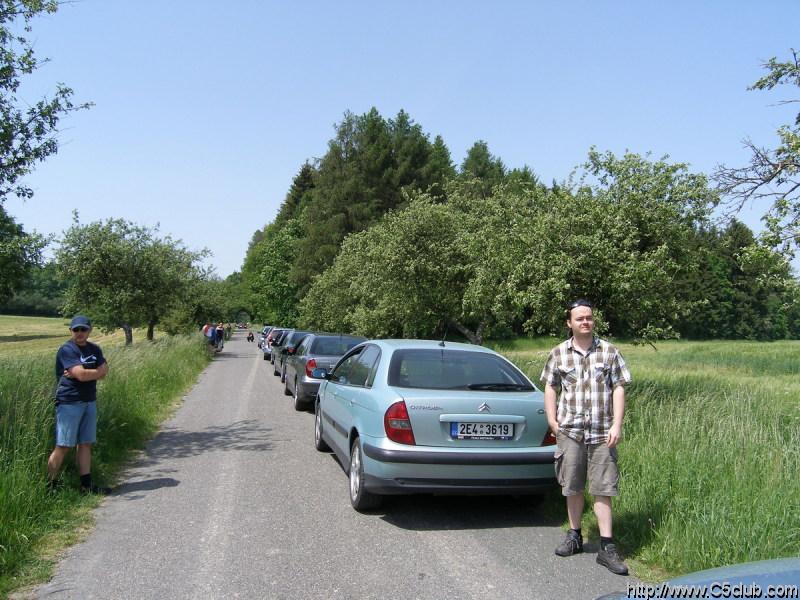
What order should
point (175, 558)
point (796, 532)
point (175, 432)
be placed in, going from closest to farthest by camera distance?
1. point (796, 532)
2. point (175, 558)
3. point (175, 432)

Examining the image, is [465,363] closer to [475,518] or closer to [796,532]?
[475,518]

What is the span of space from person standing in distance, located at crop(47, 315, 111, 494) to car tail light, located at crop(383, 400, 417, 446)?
115 inches

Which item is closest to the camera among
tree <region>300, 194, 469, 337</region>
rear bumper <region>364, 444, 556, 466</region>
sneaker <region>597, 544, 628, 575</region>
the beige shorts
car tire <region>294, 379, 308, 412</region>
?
sneaker <region>597, 544, 628, 575</region>

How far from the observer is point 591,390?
4625mm

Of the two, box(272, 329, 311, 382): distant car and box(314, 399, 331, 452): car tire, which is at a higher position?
box(272, 329, 311, 382): distant car

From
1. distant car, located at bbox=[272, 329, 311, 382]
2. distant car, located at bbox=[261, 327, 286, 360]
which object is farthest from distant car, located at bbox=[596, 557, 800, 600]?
distant car, located at bbox=[261, 327, 286, 360]

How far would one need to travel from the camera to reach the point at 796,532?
4.31m

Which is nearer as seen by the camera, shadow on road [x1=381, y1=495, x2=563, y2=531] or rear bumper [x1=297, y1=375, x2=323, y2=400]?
shadow on road [x1=381, y1=495, x2=563, y2=531]

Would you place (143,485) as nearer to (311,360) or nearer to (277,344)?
(311,360)

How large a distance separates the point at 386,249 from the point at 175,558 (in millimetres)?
15637

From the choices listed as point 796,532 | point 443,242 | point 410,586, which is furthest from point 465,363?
point 443,242

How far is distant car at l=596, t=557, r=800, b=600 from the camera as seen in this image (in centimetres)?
221

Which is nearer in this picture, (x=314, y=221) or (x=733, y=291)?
(x=314, y=221)

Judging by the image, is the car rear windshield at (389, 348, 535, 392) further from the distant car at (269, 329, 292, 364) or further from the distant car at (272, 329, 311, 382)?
the distant car at (269, 329, 292, 364)
